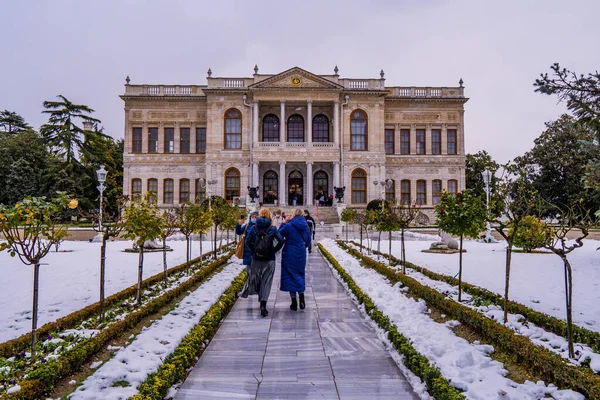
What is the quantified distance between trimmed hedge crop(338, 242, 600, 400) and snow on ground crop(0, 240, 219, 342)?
229 inches

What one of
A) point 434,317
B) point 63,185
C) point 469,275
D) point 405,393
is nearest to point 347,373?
point 405,393

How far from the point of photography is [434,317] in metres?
6.55

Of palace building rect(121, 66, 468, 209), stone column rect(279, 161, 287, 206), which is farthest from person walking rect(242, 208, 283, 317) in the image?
stone column rect(279, 161, 287, 206)

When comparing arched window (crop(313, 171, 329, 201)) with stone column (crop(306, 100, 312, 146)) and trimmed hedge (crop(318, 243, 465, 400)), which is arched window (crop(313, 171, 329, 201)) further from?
trimmed hedge (crop(318, 243, 465, 400))

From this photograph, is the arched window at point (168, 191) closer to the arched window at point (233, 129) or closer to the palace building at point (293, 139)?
the palace building at point (293, 139)

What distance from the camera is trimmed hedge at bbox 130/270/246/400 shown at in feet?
12.0

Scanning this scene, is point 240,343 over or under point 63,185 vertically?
under

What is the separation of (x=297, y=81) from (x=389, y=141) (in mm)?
9566

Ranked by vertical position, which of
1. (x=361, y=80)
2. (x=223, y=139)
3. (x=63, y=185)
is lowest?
(x=63, y=185)

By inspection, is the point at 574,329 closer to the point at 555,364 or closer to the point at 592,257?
the point at 555,364

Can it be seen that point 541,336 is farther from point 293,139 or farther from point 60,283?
point 293,139

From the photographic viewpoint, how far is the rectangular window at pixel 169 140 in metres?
36.8

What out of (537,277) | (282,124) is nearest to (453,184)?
(282,124)

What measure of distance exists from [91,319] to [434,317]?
4886 millimetres
